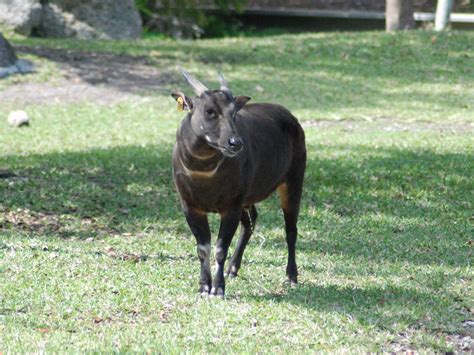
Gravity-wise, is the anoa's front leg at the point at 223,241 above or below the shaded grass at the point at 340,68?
above

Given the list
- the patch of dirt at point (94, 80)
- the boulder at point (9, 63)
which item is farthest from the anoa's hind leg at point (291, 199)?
the boulder at point (9, 63)

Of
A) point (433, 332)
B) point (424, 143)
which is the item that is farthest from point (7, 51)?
point (433, 332)

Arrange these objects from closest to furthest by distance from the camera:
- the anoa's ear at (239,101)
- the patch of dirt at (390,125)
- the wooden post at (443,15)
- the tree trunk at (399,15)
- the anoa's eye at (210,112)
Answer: the anoa's eye at (210,112) → the anoa's ear at (239,101) → the patch of dirt at (390,125) → the tree trunk at (399,15) → the wooden post at (443,15)

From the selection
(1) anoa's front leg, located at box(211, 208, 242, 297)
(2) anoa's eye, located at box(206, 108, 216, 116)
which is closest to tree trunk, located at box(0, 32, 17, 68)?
(1) anoa's front leg, located at box(211, 208, 242, 297)

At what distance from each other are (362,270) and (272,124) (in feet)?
4.70

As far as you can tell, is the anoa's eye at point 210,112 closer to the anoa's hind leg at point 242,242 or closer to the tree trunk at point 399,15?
the anoa's hind leg at point 242,242

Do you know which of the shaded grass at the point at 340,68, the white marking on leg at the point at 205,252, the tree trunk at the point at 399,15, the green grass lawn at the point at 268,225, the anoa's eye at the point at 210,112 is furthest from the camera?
the tree trunk at the point at 399,15

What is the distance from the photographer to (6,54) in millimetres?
18797

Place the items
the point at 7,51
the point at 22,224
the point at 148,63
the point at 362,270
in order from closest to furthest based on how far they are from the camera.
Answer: the point at 362,270 < the point at 22,224 < the point at 7,51 < the point at 148,63

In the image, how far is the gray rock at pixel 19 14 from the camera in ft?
74.4

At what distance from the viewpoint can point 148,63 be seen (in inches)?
805

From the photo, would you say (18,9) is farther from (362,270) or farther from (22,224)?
(362,270)

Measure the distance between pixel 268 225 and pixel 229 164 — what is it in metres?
3.47

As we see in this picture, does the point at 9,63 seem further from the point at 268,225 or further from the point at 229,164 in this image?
the point at 229,164
